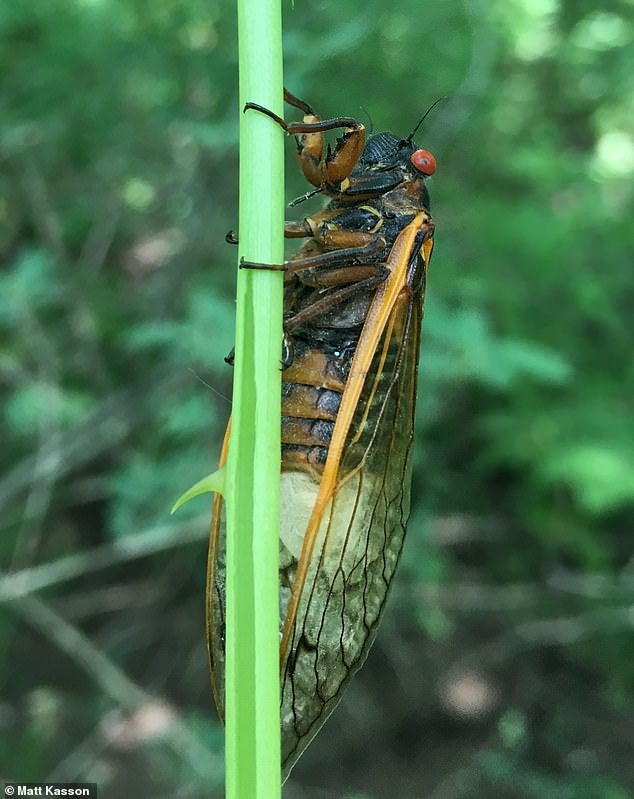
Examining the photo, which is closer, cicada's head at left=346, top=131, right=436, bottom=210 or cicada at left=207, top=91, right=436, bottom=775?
cicada at left=207, top=91, right=436, bottom=775

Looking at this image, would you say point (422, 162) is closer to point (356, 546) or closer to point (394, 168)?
point (394, 168)

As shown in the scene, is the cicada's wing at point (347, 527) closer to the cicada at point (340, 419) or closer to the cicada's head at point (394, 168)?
the cicada at point (340, 419)

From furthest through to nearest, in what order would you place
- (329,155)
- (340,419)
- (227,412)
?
1. (227,412)
2. (329,155)
3. (340,419)

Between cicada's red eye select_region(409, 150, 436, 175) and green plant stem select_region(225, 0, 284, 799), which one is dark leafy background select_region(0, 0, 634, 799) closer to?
cicada's red eye select_region(409, 150, 436, 175)

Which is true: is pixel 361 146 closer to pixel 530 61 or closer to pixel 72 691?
pixel 72 691

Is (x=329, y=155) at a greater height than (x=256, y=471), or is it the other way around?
(x=329, y=155)

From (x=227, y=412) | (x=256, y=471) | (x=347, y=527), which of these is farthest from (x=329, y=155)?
(x=227, y=412)

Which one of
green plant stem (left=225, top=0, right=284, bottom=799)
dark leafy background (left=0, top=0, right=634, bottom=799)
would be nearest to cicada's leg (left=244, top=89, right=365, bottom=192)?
green plant stem (left=225, top=0, right=284, bottom=799)
